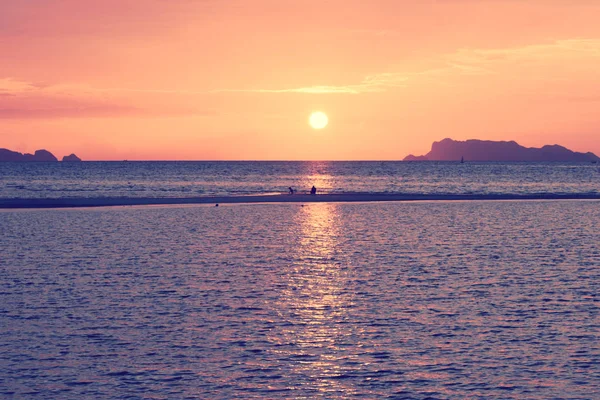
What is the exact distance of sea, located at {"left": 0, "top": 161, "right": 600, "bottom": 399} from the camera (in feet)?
54.7

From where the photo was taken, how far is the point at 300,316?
23.3 metres

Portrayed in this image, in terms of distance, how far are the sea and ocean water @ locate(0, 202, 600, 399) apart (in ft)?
0.26

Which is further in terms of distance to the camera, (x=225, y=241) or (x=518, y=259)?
(x=225, y=241)

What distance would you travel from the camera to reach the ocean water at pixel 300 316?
16.7m

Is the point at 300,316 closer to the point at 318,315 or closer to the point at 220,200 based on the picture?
the point at 318,315

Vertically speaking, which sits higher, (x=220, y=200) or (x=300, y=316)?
(x=220, y=200)

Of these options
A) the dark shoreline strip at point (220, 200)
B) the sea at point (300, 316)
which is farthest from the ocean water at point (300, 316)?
the dark shoreline strip at point (220, 200)

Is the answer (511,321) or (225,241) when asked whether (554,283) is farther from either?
(225,241)

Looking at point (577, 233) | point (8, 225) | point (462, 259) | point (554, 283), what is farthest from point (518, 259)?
point (8, 225)

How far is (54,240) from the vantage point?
45.5 meters

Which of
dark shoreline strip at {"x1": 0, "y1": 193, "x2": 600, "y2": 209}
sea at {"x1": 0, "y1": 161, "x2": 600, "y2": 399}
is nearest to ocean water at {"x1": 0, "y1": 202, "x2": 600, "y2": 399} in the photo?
sea at {"x1": 0, "y1": 161, "x2": 600, "y2": 399}

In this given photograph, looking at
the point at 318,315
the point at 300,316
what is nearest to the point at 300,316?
the point at 300,316

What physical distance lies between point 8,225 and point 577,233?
149 feet

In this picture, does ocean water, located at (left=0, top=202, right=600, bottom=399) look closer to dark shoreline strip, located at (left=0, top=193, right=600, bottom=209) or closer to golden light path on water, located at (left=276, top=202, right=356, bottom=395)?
golden light path on water, located at (left=276, top=202, right=356, bottom=395)
